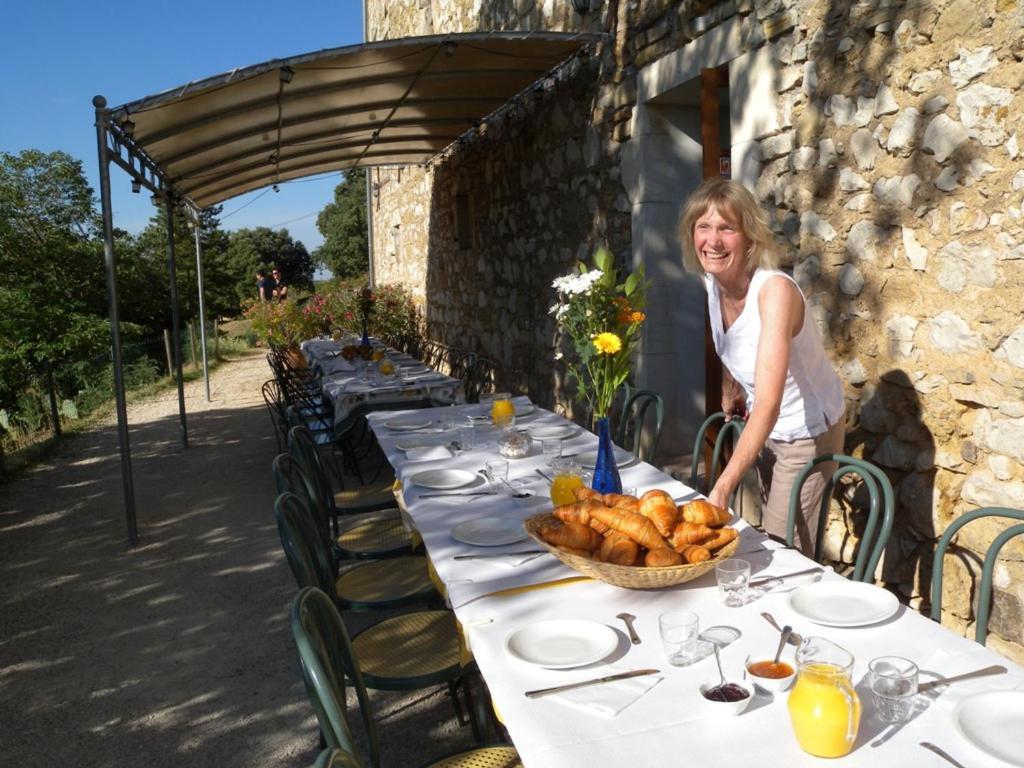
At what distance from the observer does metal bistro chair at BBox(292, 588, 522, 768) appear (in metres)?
1.27

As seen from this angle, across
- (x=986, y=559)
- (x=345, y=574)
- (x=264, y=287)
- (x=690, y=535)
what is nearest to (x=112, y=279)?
(x=345, y=574)

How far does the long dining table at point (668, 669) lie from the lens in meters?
1.14

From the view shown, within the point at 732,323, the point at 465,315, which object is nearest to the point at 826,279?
the point at 732,323

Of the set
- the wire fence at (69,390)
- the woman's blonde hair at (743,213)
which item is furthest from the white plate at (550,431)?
the wire fence at (69,390)

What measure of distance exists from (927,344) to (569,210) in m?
3.15

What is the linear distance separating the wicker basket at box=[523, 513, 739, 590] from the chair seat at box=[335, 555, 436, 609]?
3.10ft

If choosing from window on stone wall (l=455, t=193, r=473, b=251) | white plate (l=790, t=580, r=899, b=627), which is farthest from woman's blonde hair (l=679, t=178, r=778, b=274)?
window on stone wall (l=455, t=193, r=473, b=251)

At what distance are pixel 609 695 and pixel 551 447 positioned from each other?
5.61ft

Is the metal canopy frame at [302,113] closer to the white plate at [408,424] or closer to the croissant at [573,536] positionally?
the white plate at [408,424]

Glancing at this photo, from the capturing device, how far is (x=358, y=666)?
1.75 metres

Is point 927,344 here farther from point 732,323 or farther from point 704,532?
point 704,532

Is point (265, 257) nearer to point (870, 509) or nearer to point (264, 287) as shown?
point (264, 287)

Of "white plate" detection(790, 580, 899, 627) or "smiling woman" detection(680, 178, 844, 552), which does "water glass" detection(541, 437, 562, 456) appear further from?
"white plate" detection(790, 580, 899, 627)

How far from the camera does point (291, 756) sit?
2.44m
